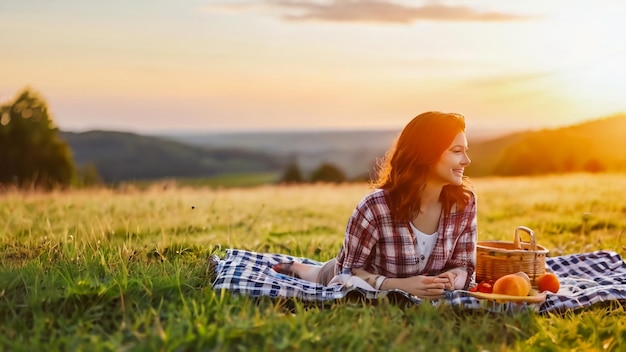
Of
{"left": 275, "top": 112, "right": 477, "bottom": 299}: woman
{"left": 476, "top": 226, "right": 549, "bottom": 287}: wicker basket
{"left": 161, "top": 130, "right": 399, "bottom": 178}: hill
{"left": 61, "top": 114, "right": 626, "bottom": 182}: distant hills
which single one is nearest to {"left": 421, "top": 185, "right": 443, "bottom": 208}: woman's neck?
{"left": 275, "top": 112, "right": 477, "bottom": 299}: woman

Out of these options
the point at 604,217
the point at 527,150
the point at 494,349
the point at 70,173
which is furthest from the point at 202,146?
the point at 494,349

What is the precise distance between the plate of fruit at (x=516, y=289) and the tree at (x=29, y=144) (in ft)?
154

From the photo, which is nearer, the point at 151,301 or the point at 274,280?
the point at 151,301

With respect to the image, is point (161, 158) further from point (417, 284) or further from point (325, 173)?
point (417, 284)

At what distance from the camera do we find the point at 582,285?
676cm

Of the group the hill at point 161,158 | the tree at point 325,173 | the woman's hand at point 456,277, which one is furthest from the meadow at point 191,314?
the hill at point 161,158

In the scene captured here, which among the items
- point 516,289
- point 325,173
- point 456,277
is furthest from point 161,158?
point 516,289

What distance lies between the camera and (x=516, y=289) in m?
5.82

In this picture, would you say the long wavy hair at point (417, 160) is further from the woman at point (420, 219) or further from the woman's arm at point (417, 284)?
the woman's arm at point (417, 284)

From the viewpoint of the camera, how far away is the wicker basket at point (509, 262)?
6512 mm

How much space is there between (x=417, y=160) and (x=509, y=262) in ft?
4.41

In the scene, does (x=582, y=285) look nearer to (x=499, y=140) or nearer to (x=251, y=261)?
(x=251, y=261)

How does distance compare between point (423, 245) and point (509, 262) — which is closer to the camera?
point (423, 245)

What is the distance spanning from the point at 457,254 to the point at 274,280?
1.53 m
